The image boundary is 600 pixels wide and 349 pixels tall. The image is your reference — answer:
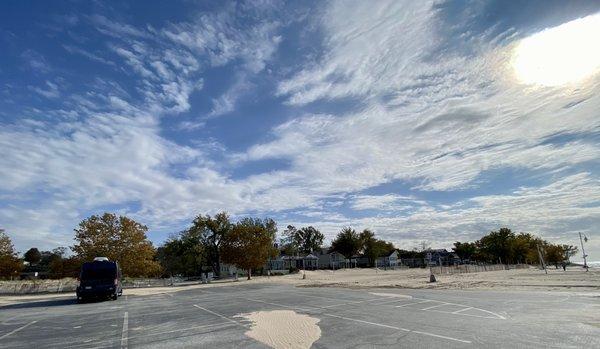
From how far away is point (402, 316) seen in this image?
14234 millimetres

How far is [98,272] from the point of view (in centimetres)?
2766

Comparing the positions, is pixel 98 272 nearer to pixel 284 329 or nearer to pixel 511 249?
pixel 284 329

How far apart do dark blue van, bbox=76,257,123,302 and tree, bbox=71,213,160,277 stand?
681 inches

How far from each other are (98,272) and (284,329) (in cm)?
2076

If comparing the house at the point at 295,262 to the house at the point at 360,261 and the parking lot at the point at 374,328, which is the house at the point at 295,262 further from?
the parking lot at the point at 374,328

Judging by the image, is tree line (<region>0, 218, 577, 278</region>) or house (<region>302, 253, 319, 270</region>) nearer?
tree line (<region>0, 218, 577, 278</region>)

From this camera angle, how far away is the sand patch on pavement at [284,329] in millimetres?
10062

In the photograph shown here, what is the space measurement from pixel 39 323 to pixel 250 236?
4452 centimetres

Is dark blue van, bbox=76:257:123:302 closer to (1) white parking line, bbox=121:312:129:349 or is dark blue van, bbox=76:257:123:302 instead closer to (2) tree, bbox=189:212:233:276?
(1) white parking line, bbox=121:312:129:349

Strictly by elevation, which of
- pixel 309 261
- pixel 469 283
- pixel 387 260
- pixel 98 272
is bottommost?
pixel 469 283

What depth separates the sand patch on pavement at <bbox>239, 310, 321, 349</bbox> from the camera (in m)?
10.1

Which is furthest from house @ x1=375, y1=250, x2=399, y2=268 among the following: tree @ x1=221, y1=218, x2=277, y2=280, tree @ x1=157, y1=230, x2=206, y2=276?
tree @ x1=221, y1=218, x2=277, y2=280

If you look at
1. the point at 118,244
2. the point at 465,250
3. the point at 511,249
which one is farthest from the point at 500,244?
the point at 118,244

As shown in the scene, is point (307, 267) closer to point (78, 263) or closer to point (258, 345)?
point (78, 263)
